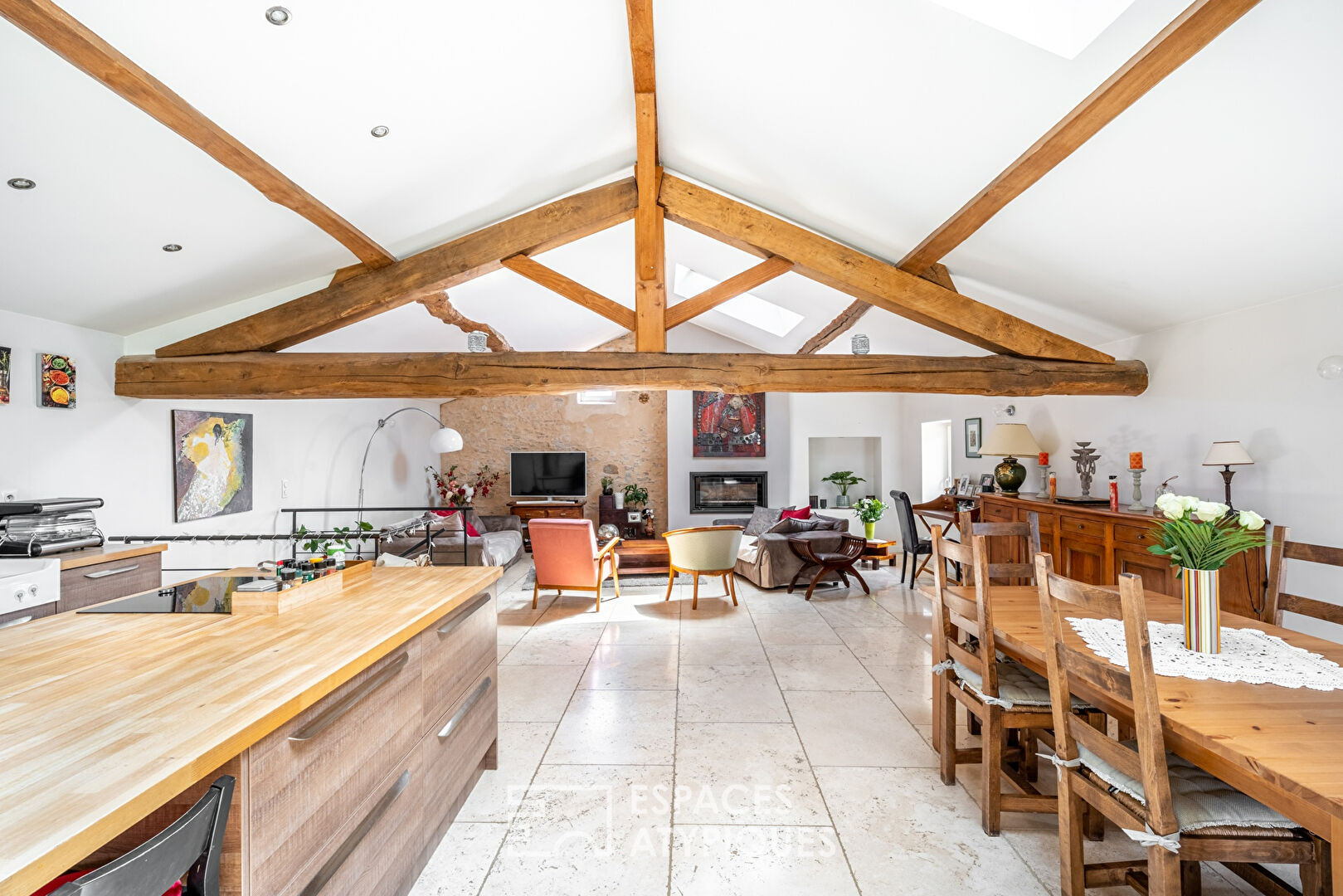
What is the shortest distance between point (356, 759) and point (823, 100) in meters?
3.23

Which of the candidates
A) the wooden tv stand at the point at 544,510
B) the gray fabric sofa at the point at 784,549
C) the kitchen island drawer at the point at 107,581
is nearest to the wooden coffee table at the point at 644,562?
the gray fabric sofa at the point at 784,549

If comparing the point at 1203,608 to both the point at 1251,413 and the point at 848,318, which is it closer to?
the point at 1251,413

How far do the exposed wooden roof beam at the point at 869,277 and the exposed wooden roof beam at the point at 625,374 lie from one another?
136 millimetres

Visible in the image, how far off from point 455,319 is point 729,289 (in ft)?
8.84

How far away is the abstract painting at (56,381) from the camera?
3400 millimetres

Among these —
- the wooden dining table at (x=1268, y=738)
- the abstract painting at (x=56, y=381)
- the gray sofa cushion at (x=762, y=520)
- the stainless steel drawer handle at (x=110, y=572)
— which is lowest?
the gray sofa cushion at (x=762, y=520)

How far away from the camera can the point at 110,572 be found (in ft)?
10.1

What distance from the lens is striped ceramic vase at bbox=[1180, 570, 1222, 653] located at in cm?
189

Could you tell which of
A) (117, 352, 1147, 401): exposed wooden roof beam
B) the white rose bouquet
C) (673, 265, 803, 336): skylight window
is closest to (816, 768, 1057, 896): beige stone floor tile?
the white rose bouquet

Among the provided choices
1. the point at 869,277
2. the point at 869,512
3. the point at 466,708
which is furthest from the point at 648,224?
the point at 869,512

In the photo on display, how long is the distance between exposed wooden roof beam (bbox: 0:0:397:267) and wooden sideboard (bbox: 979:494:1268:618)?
4478 millimetres

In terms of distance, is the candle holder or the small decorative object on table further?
the candle holder

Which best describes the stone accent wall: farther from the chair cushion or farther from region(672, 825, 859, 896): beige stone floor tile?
the chair cushion

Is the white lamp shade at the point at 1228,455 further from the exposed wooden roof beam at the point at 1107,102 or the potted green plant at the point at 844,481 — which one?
the potted green plant at the point at 844,481
